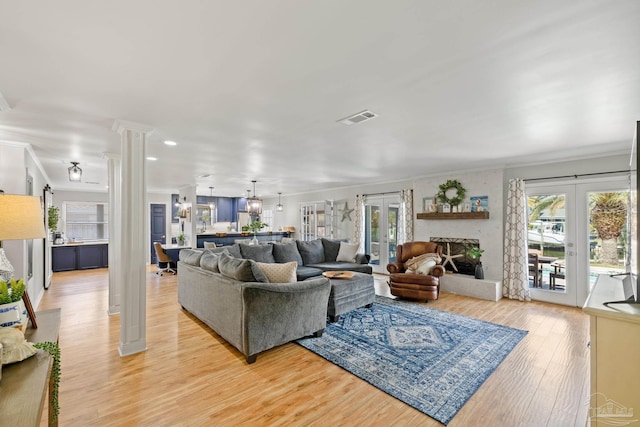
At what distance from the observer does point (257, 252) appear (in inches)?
223

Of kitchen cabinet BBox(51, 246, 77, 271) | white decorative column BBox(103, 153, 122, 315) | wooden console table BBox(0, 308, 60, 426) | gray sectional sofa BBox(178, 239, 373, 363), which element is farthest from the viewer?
kitchen cabinet BBox(51, 246, 77, 271)

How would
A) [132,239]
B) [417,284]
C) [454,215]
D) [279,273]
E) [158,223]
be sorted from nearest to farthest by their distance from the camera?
[132,239], [279,273], [417,284], [454,215], [158,223]

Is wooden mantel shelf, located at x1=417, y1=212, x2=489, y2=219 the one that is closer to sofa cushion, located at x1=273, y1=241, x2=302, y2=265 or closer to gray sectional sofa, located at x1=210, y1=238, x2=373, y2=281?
gray sectional sofa, located at x1=210, y1=238, x2=373, y2=281

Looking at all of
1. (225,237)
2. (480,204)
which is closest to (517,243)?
(480,204)

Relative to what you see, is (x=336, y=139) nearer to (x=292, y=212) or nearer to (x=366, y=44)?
(x=366, y=44)

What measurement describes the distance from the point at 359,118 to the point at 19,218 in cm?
271

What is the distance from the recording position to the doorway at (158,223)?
32.2ft

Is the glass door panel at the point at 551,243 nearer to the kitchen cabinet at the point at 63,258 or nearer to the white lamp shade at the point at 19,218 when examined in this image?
the white lamp shade at the point at 19,218

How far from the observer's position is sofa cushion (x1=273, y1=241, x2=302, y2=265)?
5953 millimetres

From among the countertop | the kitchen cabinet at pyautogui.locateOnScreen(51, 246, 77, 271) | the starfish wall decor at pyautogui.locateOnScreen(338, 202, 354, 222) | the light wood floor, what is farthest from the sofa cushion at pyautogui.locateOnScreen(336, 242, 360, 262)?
the kitchen cabinet at pyautogui.locateOnScreen(51, 246, 77, 271)

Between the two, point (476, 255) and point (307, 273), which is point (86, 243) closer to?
point (307, 273)

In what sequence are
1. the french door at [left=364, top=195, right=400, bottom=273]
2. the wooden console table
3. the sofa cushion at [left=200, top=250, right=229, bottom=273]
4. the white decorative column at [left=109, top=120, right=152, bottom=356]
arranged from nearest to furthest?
1. the wooden console table
2. the white decorative column at [left=109, top=120, right=152, bottom=356]
3. the sofa cushion at [left=200, top=250, right=229, bottom=273]
4. the french door at [left=364, top=195, right=400, bottom=273]

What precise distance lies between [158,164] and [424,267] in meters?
5.26

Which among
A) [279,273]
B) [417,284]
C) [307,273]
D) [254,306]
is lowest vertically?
[417,284]
